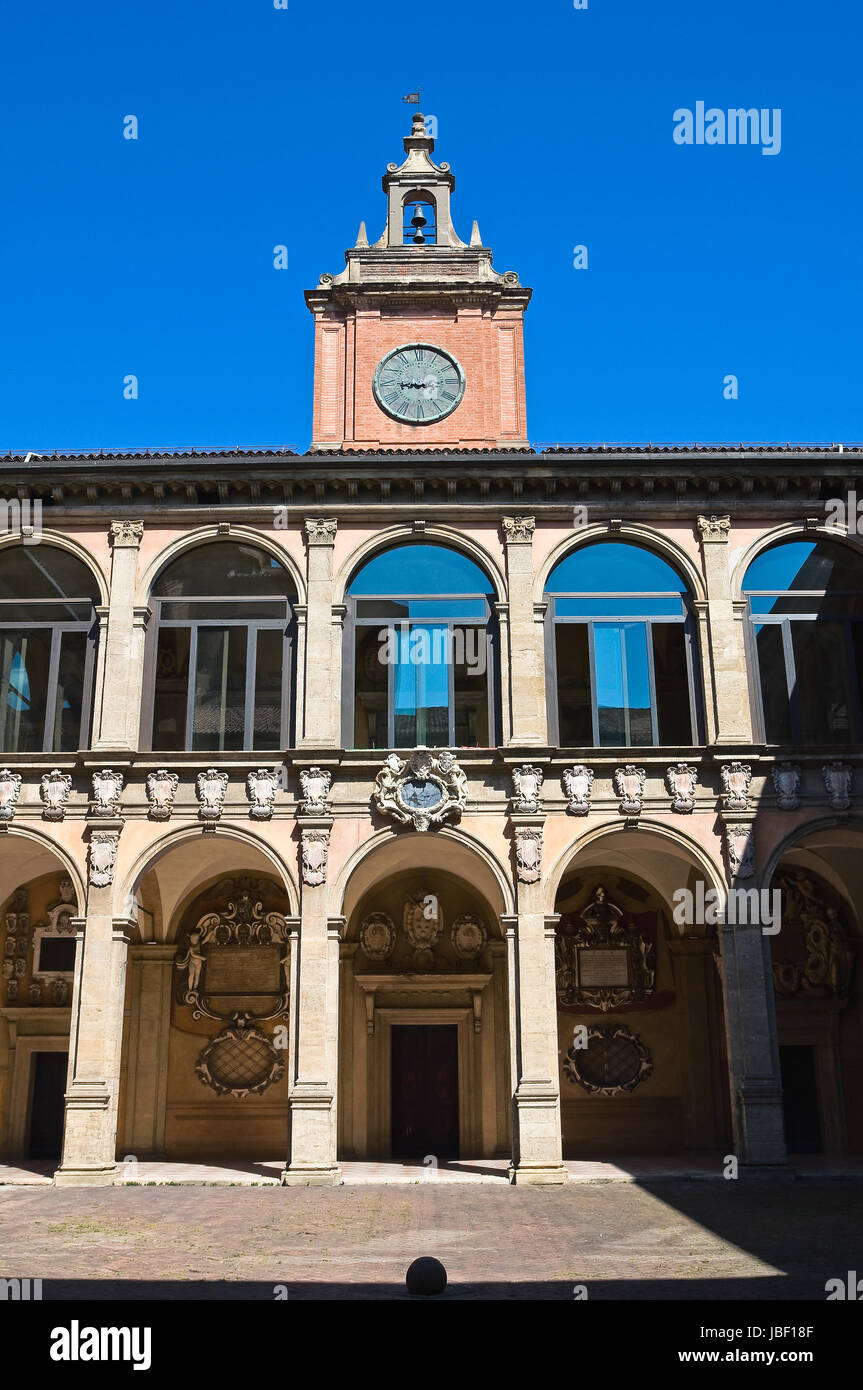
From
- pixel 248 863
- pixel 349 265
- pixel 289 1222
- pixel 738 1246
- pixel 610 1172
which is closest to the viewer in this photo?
pixel 738 1246

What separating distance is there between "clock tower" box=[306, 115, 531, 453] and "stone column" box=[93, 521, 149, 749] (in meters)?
6.43

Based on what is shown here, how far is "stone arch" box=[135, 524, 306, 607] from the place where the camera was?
2089 centimetres

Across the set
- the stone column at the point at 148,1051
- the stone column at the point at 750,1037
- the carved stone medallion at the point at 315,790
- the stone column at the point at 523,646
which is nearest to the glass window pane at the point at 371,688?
the carved stone medallion at the point at 315,790

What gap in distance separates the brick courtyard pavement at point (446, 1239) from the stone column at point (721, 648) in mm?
7097

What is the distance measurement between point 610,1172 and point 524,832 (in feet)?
18.0

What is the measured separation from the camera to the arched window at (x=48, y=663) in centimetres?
2064

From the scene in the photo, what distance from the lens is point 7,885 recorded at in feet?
72.6

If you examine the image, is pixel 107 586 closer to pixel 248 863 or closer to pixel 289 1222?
pixel 248 863

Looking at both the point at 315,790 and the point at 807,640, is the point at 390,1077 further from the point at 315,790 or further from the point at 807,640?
the point at 807,640

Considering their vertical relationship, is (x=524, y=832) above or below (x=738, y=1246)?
above

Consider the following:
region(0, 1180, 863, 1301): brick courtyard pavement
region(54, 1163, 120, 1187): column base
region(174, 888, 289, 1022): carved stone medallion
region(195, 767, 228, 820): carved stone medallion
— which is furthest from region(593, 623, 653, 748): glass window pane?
region(54, 1163, 120, 1187): column base

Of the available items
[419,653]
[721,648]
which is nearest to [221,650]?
[419,653]
